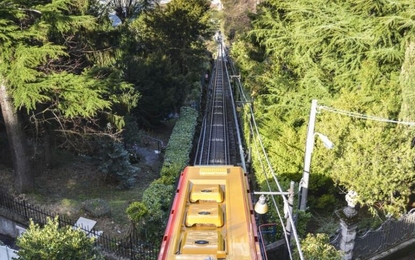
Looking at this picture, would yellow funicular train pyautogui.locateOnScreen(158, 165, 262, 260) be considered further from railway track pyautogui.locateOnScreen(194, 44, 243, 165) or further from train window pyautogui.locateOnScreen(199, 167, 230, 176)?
railway track pyautogui.locateOnScreen(194, 44, 243, 165)

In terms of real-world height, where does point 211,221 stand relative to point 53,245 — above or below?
above

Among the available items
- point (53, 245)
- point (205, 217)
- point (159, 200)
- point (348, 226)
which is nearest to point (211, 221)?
point (205, 217)

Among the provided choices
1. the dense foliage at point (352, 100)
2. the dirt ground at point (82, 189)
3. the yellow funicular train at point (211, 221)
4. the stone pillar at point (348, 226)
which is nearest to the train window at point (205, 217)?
the yellow funicular train at point (211, 221)

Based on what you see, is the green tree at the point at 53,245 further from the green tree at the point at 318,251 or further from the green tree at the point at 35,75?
the green tree at the point at 35,75

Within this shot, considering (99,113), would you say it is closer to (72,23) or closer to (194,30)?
(72,23)

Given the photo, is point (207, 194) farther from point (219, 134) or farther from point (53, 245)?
point (219, 134)

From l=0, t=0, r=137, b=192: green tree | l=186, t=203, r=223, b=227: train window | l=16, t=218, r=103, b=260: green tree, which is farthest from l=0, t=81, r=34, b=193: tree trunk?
l=186, t=203, r=223, b=227: train window
